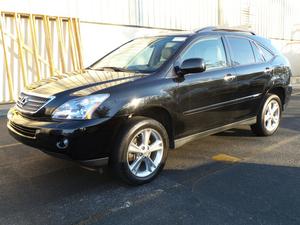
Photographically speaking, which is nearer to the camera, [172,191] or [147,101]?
[172,191]

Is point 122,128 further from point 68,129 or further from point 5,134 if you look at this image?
point 5,134

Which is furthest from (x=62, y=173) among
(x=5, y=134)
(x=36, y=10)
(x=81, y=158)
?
(x=36, y=10)

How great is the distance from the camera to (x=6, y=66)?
32.0ft

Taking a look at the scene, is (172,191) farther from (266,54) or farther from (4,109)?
(4,109)

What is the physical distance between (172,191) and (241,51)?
2543 millimetres

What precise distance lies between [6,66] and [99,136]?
24.1ft

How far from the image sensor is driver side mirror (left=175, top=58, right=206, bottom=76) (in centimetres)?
407

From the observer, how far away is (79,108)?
11.4 feet

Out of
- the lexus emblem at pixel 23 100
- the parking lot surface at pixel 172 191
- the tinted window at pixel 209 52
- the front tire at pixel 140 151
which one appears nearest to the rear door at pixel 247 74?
the tinted window at pixel 209 52

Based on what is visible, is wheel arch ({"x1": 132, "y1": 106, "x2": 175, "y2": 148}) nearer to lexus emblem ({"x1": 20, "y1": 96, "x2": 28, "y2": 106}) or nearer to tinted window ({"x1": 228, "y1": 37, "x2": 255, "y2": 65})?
lexus emblem ({"x1": 20, "y1": 96, "x2": 28, "y2": 106})

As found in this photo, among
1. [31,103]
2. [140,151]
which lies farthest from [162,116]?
[31,103]

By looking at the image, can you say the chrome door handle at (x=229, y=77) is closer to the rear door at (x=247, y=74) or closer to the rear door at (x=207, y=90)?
the rear door at (x=207, y=90)

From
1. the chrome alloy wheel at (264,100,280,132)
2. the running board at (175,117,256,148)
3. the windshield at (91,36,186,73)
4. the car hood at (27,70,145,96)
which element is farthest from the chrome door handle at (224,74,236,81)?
the car hood at (27,70,145,96)

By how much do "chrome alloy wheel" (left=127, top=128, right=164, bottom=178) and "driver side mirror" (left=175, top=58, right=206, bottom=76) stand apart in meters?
0.79
